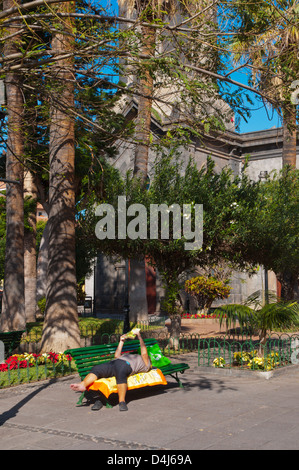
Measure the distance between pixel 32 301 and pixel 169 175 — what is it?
306 inches

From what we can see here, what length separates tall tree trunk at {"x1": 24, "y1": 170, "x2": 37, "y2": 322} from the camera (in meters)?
19.0

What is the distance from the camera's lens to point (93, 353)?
359 inches

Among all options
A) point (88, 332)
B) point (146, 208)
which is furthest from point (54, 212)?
point (88, 332)

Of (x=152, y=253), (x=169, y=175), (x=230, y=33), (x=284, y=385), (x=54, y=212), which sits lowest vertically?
(x=284, y=385)

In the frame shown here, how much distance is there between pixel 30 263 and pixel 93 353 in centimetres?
1129

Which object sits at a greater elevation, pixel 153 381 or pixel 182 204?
pixel 182 204

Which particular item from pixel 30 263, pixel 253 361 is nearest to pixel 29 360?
pixel 253 361

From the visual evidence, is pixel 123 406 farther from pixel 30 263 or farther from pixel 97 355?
pixel 30 263

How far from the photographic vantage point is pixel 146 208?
13992mm

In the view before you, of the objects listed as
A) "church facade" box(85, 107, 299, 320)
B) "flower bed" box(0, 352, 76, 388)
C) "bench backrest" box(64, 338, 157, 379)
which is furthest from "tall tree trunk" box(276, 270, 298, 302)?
"bench backrest" box(64, 338, 157, 379)

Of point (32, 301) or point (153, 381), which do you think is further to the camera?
point (32, 301)
